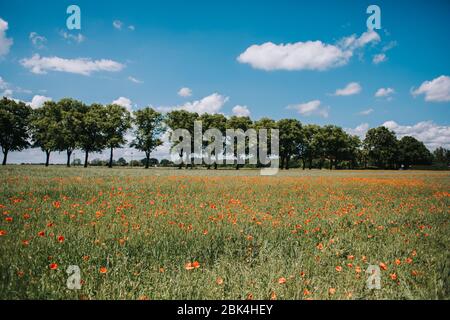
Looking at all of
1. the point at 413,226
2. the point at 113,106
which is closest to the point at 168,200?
the point at 413,226

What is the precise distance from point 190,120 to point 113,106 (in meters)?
18.4

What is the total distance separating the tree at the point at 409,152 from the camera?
340 ft

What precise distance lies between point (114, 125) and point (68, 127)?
848 centimetres

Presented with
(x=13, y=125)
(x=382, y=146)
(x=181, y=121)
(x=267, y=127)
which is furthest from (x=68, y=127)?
(x=382, y=146)

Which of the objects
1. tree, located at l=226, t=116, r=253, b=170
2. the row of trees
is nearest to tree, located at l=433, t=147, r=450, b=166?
the row of trees

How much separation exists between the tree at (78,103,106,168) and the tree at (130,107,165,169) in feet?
25.0

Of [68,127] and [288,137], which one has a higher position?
[288,137]

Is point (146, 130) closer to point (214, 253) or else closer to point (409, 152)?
point (214, 253)

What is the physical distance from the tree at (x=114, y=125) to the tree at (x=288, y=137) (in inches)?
1705

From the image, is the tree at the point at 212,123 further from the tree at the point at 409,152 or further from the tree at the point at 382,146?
the tree at the point at 409,152

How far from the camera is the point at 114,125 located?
56781 mm

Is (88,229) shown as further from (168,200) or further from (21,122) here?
(21,122)

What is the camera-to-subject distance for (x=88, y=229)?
5496 mm

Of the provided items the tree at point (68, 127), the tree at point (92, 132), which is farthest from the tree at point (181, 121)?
the tree at point (68, 127)
